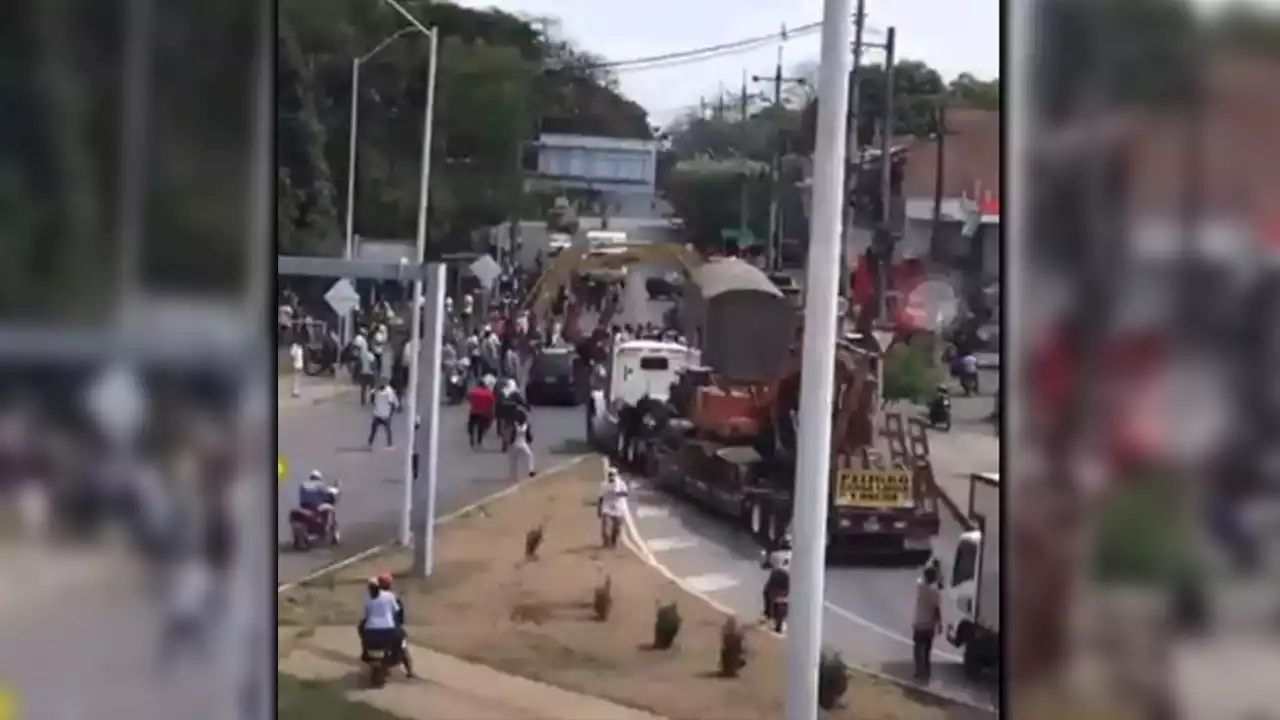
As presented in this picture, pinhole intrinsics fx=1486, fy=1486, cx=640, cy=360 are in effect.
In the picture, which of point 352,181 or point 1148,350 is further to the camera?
point 352,181

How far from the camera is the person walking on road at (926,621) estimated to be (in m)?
2.48

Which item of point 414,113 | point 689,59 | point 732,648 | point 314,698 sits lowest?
point 314,698

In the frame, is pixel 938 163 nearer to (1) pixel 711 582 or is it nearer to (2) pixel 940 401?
(2) pixel 940 401

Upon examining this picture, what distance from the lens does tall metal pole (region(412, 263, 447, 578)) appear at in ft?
8.31

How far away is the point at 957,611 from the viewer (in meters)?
2.47

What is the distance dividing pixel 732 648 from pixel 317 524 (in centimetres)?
74

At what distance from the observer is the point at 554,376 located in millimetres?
2572

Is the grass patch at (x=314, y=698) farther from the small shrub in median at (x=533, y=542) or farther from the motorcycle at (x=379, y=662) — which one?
the small shrub in median at (x=533, y=542)

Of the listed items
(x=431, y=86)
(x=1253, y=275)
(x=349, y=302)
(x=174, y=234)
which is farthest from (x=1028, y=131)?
(x=174, y=234)

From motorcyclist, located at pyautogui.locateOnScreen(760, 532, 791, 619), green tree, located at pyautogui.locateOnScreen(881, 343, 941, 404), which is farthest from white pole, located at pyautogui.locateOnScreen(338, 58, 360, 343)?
green tree, located at pyautogui.locateOnScreen(881, 343, 941, 404)

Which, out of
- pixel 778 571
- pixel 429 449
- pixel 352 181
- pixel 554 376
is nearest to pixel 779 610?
pixel 778 571

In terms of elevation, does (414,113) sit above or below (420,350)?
above

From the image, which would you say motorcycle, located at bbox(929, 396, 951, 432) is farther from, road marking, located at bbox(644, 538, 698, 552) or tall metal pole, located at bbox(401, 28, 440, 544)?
tall metal pole, located at bbox(401, 28, 440, 544)

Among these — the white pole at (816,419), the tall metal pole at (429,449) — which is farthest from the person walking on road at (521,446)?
the white pole at (816,419)
